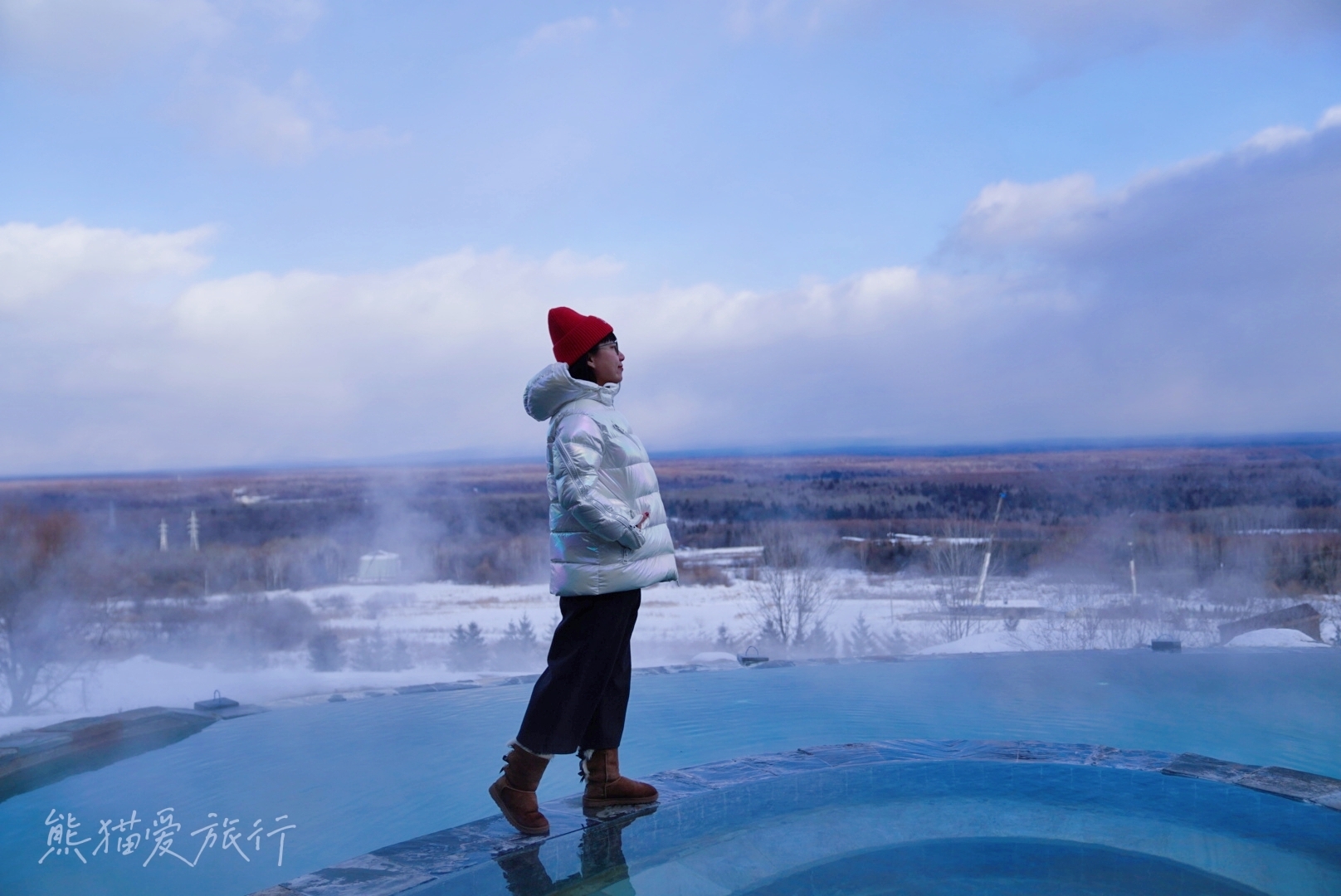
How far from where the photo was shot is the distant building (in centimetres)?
1030

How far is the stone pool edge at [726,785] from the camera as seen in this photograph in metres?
1.76

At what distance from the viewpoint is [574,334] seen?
6.71 ft

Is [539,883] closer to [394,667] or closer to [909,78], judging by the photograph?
[394,667]

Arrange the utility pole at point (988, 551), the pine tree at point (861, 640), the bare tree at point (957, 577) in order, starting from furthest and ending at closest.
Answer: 1. the utility pole at point (988, 551)
2. the bare tree at point (957, 577)
3. the pine tree at point (861, 640)

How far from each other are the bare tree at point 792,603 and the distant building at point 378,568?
Result: 4.03m

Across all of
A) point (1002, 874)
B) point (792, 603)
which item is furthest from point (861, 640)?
point (1002, 874)

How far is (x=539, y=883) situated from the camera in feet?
5.71

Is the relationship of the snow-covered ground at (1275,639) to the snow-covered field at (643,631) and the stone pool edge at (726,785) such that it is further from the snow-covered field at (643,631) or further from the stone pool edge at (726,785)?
the stone pool edge at (726,785)

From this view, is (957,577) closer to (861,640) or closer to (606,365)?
(861,640)

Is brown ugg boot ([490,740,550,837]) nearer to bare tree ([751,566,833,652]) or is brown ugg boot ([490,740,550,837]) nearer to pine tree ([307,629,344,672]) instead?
pine tree ([307,629,344,672])

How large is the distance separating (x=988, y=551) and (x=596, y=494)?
8399mm

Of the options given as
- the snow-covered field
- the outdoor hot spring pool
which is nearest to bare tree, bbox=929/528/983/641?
the snow-covered field

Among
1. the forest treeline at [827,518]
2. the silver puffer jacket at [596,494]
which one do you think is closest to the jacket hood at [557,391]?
the silver puffer jacket at [596,494]

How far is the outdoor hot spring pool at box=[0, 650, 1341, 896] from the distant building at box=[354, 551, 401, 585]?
6.74 m
